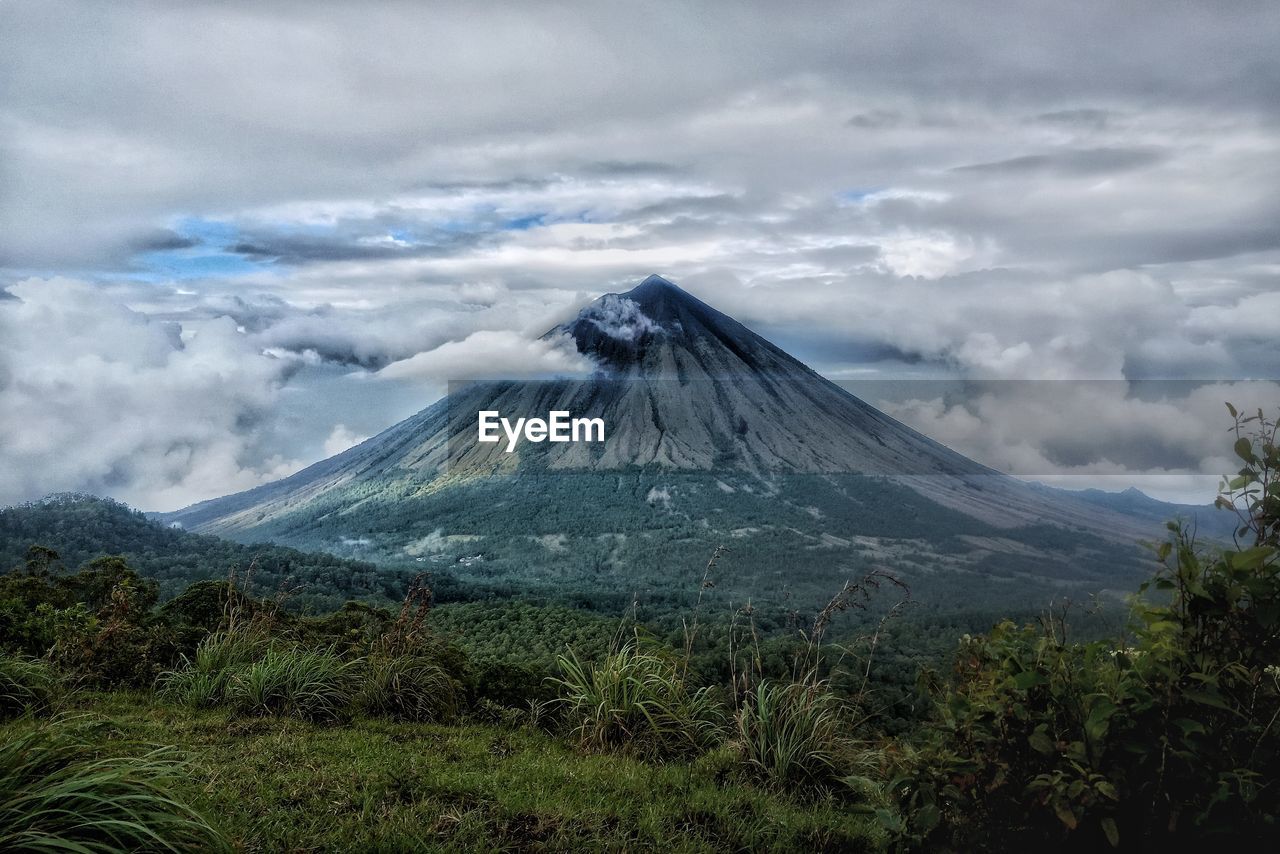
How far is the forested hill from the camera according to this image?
34.3m

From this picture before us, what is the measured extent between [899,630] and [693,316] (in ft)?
200

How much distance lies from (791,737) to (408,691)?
2642mm

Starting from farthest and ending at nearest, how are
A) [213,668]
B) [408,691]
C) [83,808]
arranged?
[213,668], [408,691], [83,808]

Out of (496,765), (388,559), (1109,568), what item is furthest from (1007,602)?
(496,765)

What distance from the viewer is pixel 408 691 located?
6.27m

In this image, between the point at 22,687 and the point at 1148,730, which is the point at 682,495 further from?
the point at 1148,730

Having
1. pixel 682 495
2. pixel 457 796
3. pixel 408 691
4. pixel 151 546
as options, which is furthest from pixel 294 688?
pixel 682 495

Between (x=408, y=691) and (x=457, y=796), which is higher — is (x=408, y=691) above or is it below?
below

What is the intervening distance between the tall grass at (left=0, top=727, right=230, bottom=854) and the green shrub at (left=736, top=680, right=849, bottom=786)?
2.86 metres

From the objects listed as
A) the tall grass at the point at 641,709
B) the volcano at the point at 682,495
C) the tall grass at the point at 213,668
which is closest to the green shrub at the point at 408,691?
the tall grass at the point at 641,709

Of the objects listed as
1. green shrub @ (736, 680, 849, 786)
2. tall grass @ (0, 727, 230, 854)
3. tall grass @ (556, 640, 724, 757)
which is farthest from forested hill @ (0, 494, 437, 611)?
tall grass @ (0, 727, 230, 854)

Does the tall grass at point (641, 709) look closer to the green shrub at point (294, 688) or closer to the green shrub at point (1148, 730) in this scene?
the green shrub at point (294, 688)

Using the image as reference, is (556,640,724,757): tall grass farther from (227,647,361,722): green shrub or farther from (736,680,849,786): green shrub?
(227,647,361,722): green shrub

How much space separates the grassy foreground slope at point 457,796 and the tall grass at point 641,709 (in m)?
0.27
